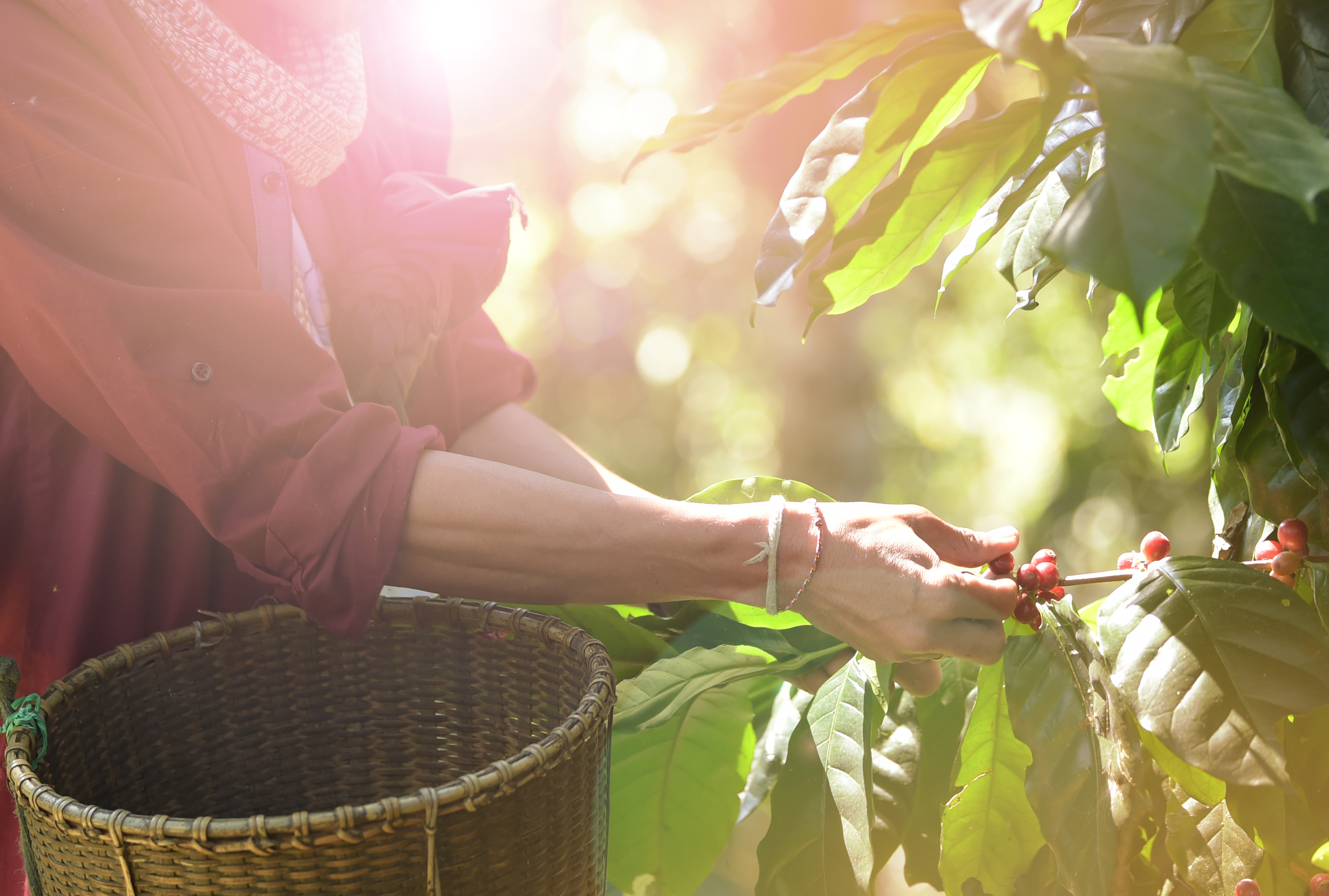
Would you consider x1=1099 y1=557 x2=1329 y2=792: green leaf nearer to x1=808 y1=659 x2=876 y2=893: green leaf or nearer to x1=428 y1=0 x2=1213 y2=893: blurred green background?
x1=808 y1=659 x2=876 y2=893: green leaf

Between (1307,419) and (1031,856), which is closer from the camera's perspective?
(1307,419)

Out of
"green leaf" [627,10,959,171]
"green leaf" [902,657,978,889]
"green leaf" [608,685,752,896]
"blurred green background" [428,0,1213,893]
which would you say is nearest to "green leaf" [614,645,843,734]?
"green leaf" [608,685,752,896]

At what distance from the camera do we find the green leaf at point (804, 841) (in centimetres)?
64

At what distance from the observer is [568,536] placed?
0.64 m

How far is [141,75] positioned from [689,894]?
743mm

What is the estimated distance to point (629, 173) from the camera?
0.54 metres

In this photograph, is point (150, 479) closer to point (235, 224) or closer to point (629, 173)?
point (235, 224)

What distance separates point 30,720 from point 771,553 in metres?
0.48

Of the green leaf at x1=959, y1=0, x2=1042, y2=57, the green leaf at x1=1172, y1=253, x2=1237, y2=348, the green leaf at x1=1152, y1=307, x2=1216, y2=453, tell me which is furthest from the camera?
the green leaf at x1=1152, y1=307, x2=1216, y2=453

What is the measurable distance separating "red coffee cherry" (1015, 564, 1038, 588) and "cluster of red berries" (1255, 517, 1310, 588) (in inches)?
5.3

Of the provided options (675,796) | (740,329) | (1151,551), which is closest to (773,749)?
(675,796)

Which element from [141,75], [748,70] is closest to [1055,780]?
[141,75]

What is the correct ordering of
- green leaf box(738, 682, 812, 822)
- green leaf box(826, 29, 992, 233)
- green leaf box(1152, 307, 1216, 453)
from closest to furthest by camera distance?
1. green leaf box(826, 29, 992, 233)
2. green leaf box(1152, 307, 1216, 453)
3. green leaf box(738, 682, 812, 822)

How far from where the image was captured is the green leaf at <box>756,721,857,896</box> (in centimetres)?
64
